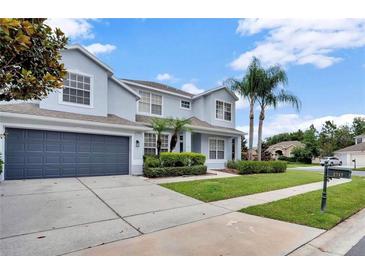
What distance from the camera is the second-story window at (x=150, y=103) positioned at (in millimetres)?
15242

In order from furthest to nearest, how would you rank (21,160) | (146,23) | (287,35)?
(21,160)
(287,35)
(146,23)

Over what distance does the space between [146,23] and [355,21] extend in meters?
4.58

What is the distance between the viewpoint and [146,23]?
5250 millimetres

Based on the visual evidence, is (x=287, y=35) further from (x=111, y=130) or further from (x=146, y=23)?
(x=111, y=130)

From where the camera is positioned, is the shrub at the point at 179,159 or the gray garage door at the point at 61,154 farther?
the shrub at the point at 179,159

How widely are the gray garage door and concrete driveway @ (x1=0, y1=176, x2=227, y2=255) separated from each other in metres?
1.03

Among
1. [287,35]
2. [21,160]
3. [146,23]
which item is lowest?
[21,160]

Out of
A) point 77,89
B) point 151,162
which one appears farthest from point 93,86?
point 151,162

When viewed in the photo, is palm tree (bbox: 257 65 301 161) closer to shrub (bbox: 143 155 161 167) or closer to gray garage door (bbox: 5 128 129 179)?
shrub (bbox: 143 155 161 167)

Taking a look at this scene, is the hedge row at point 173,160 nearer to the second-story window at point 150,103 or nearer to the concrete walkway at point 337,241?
the second-story window at point 150,103

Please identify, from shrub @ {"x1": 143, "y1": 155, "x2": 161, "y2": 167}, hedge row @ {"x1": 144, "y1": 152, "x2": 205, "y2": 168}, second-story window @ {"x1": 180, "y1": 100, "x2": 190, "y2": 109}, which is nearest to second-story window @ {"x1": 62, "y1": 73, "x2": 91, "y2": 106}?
shrub @ {"x1": 143, "y1": 155, "x2": 161, "y2": 167}

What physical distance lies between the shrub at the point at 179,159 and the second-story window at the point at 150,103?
4.43 m

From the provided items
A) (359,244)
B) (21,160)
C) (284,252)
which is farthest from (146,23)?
(21,160)

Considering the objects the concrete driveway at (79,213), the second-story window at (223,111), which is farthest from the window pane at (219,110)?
the concrete driveway at (79,213)
